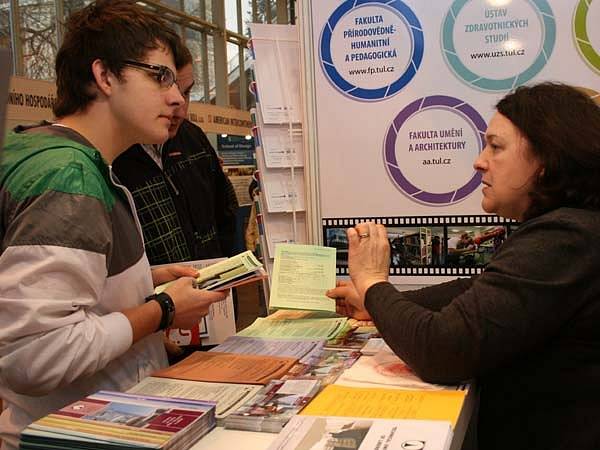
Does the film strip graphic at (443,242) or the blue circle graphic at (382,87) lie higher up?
the blue circle graphic at (382,87)

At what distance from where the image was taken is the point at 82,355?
1.15 m

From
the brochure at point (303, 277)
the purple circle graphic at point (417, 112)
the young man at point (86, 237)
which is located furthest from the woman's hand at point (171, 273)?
the purple circle graphic at point (417, 112)

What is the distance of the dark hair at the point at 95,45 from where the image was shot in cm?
146

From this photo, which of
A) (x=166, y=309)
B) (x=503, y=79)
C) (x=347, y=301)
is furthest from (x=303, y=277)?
(x=503, y=79)

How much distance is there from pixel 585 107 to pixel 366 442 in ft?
2.92

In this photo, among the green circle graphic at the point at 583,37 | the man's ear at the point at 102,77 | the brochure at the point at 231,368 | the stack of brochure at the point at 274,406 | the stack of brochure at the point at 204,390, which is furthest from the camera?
the green circle graphic at the point at 583,37

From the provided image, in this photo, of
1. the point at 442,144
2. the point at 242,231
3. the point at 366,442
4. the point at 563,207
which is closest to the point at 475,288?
the point at 563,207

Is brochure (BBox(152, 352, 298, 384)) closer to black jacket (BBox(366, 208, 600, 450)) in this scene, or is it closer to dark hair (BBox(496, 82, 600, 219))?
black jacket (BBox(366, 208, 600, 450))

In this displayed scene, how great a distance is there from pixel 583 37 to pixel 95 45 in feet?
5.18

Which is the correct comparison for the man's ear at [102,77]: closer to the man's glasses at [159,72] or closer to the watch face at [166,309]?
the man's glasses at [159,72]

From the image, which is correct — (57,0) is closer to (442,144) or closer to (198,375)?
(442,144)

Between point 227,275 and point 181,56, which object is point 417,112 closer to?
point 181,56

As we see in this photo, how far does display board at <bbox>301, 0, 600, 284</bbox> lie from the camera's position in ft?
6.82

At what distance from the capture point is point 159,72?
150 cm
